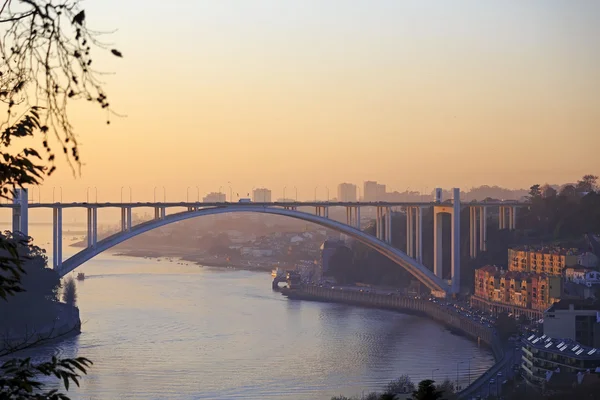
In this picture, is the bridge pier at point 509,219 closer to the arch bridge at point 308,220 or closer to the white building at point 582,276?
the arch bridge at point 308,220

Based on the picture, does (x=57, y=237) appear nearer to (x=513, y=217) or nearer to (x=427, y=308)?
(x=427, y=308)

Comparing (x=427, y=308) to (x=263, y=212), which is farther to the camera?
(x=427, y=308)

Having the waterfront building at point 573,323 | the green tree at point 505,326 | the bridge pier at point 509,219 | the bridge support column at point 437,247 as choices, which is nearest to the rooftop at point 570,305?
the waterfront building at point 573,323

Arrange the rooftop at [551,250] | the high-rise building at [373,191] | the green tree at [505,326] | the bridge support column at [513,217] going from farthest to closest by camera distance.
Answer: the high-rise building at [373,191] < the bridge support column at [513,217] < the rooftop at [551,250] < the green tree at [505,326]

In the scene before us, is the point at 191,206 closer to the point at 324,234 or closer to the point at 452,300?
the point at 452,300

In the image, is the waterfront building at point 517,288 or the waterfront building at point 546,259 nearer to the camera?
the waterfront building at point 517,288

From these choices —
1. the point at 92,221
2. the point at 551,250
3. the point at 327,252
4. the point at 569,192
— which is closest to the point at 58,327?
the point at 92,221

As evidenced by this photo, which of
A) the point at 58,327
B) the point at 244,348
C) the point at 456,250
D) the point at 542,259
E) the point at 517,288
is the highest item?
the point at 456,250

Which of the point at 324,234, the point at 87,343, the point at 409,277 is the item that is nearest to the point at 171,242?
the point at 324,234
